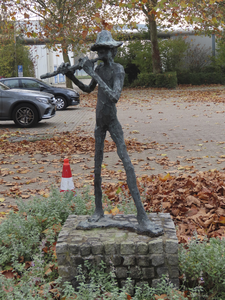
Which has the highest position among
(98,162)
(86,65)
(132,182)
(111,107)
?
(86,65)

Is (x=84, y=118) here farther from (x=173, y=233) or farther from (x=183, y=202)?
→ (x=173, y=233)

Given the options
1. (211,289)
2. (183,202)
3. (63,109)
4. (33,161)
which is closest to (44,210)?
(183,202)

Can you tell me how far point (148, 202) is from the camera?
503 centimetres

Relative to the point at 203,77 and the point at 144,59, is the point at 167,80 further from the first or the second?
the point at 203,77

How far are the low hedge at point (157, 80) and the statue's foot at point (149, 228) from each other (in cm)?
2858

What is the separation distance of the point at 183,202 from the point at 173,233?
156 cm

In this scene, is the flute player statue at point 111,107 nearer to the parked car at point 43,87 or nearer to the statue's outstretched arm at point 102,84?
the statue's outstretched arm at point 102,84

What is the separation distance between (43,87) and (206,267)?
→ 15312mm

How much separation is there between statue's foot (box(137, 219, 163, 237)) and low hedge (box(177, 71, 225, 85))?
32482 millimetres

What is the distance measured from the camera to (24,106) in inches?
509

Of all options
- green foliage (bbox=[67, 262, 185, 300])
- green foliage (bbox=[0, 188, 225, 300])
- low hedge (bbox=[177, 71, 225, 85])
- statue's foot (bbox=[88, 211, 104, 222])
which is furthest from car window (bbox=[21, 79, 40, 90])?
low hedge (bbox=[177, 71, 225, 85])

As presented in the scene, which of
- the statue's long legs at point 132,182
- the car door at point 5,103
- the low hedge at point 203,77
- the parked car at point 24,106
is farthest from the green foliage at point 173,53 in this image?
the statue's long legs at point 132,182

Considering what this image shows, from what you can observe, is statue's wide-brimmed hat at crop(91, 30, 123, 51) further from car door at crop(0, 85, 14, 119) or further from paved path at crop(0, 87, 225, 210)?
car door at crop(0, 85, 14, 119)

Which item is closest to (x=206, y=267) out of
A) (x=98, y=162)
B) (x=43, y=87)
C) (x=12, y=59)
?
(x=98, y=162)
